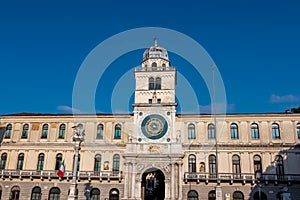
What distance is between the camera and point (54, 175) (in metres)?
40.2

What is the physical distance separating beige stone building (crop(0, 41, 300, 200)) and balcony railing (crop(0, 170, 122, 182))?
5.2 inches

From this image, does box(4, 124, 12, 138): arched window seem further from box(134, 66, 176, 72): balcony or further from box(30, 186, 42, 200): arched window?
box(134, 66, 176, 72): balcony

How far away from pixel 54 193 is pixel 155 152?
14.5m

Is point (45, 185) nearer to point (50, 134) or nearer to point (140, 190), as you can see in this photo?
point (50, 134)

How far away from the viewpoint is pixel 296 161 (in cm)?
3812

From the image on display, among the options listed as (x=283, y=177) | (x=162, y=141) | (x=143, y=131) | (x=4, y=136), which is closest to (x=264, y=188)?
(x=283, y=177)

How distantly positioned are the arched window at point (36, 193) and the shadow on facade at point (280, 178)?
2712 cm

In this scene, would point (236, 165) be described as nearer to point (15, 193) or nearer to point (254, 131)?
point (254, 131)

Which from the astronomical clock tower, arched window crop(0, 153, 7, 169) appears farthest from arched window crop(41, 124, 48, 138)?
the astronomical clock tower

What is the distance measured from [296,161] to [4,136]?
40229 millimetres

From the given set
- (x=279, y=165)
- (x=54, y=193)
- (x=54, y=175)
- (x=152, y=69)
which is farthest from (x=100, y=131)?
(x=279, y=165)

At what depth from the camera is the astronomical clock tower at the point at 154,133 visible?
3816cm

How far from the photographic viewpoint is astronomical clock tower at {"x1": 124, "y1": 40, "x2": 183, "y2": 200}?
38.2 metres

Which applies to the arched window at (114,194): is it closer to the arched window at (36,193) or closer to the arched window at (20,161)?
the arched window at (36,193)
